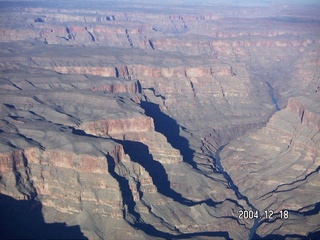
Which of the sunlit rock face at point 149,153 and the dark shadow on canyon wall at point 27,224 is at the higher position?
the sunlit rock face at point 149,153

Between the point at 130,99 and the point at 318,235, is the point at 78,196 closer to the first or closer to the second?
the point at 318,235

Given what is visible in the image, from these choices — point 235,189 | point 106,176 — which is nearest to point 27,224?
point 106,176

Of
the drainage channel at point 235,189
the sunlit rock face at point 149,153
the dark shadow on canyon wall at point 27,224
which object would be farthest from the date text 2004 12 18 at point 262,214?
the dark shadow on canyon wall at point 27,224

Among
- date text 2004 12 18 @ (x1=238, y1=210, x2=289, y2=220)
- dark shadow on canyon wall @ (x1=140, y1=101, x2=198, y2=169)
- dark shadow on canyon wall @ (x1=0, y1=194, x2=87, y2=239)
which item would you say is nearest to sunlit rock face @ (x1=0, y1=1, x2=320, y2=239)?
dark shadow on canyon wall @ (x1=0, y1=194, x2=87, y2=239)

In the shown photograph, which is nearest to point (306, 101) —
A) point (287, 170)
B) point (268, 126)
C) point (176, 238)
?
point (268, 126)

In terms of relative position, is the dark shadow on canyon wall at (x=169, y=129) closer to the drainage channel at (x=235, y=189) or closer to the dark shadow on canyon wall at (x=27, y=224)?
the drainage channel at (x=235, y=189)

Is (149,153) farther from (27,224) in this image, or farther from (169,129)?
(27,224)
